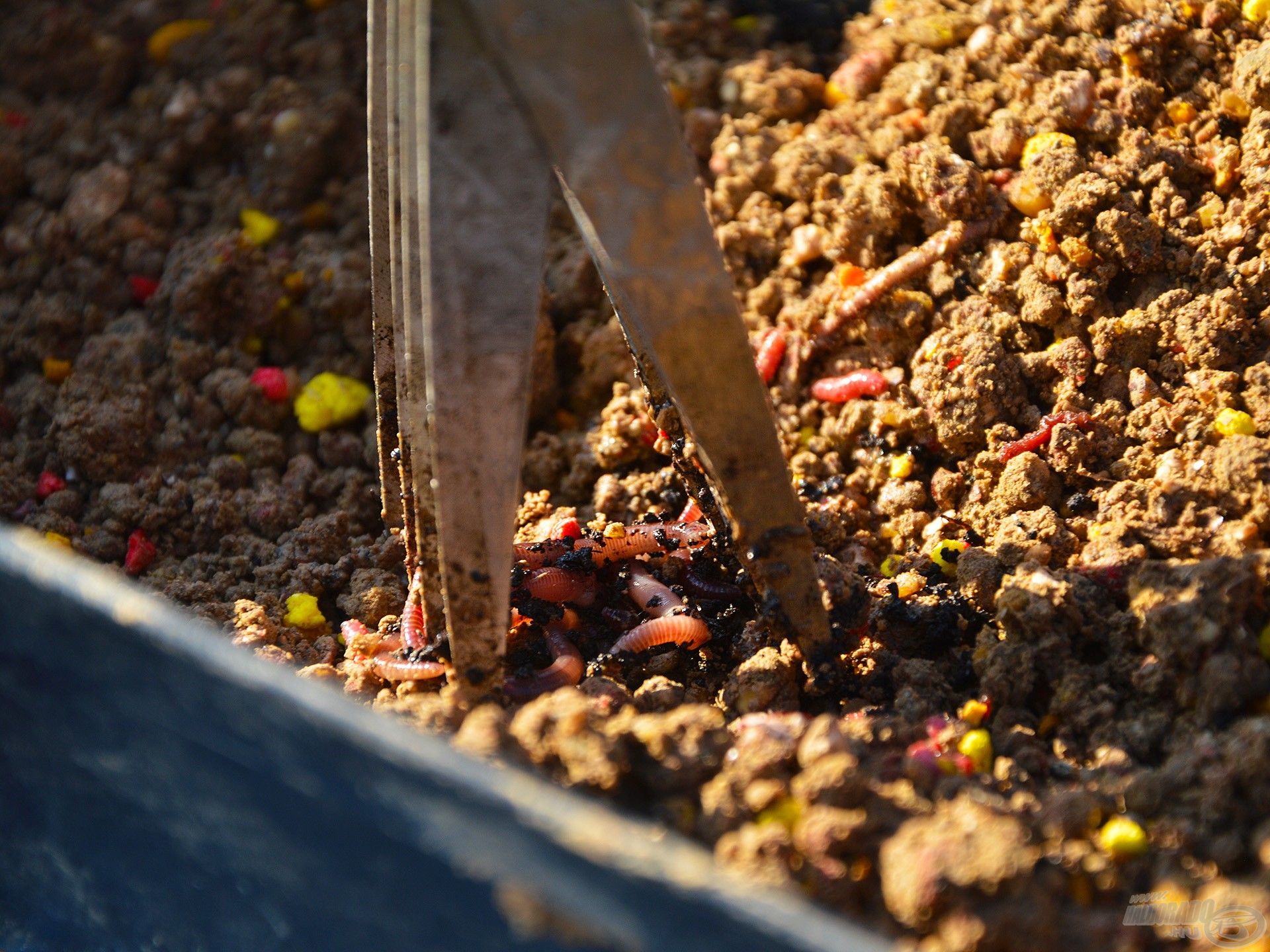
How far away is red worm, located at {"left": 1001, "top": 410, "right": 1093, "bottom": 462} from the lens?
358cm

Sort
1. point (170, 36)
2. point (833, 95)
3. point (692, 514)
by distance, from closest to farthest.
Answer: point (692, 514) → point (833, 95) → point (170, 36)

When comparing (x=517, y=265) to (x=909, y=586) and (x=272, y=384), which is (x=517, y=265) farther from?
(x=272, y=384)

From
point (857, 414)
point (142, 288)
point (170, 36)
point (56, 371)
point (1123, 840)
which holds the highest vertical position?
point (170, 36)

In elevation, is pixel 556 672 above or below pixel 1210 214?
below

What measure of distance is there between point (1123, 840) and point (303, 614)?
258 cm

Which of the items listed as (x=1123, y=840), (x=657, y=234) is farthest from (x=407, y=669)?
(x=1123, y=840)

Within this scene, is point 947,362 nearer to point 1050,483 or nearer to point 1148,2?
point 1050,483

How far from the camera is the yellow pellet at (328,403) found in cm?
446

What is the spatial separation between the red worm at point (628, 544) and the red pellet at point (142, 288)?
7.99ft

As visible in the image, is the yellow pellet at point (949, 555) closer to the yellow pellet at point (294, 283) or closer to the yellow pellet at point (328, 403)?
the yellow pellet at point (328, 403)

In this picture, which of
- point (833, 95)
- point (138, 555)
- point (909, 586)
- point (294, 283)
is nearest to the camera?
point (909, 586)

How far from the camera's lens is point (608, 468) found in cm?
424

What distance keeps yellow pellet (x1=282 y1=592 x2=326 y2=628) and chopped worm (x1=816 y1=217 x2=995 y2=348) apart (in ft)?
7.23

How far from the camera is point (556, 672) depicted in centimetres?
317
